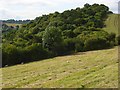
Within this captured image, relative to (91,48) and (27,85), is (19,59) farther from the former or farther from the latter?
(27,85)

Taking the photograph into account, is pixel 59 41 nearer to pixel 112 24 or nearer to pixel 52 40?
pixel 52 40

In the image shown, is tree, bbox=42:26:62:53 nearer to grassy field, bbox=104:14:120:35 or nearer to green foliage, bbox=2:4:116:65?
green foliage, bbox=2:4:116:65

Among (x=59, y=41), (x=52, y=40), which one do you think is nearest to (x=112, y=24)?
(x=59, y=41)

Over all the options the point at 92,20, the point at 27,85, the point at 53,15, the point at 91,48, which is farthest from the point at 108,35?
the point at 27,85

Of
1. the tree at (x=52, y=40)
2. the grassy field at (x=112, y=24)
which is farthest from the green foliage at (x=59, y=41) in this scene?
the grassy field at (x=112, y=24)

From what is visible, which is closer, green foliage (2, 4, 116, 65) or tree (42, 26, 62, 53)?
green foliage (2, 4, 116, 65)

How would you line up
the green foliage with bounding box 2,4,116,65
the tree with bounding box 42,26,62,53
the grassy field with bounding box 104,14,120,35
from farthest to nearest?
the grassy field with bounding box 104,14,120,35 → the tree with bounding box 42,26,62,53 → the green foliage with bounding box 2,4,116,65

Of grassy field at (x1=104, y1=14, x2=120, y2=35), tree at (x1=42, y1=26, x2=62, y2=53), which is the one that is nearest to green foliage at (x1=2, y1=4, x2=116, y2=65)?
tree at (x1=42, y1=26, x2=62, y2=53)

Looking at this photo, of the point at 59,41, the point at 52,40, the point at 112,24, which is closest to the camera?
the point at 52,40

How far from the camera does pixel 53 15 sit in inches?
3812

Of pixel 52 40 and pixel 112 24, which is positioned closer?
pixel 52 40

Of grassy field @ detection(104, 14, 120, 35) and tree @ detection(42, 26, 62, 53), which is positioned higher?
grassy field @ detection(104, 14, 120, 35)

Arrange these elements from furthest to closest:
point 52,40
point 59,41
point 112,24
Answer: point 112,24 < point 59,41 < point 52,40

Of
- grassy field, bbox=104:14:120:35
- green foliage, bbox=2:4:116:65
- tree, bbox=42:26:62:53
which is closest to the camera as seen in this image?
green foliage, bbox=2:4:116:65
